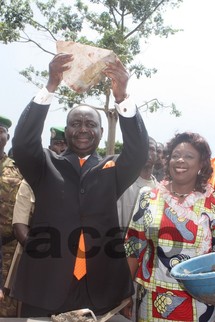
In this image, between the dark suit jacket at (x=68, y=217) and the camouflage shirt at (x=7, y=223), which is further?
the camouflage shirt at (x=7, y=223)

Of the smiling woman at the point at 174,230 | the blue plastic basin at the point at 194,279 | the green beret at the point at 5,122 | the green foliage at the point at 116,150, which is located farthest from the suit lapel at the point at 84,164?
the green foliage at the point at 116,150

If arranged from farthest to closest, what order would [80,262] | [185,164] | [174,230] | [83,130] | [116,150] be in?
[116,150], [185,164], [174,230], [83,130], [80,262]

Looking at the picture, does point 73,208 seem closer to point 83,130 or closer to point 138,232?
point 83,130

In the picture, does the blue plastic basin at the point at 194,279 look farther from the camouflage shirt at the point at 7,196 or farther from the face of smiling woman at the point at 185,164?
the camouflage shirt at the point at 7,196

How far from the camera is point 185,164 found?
103 inches

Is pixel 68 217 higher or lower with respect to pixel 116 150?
lower

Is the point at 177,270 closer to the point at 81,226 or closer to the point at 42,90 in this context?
the point at 81,226

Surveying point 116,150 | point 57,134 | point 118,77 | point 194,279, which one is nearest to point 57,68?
point 118,77

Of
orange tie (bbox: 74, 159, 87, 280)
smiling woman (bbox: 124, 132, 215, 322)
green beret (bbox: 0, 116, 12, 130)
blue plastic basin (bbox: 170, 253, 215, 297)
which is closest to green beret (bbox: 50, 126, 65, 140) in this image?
green beret (bbox: 0, 116, 12, 130)

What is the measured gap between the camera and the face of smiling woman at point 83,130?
2.39m

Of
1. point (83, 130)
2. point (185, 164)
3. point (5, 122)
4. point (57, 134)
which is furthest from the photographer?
point (57, 134)

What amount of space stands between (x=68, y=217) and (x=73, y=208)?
5cm

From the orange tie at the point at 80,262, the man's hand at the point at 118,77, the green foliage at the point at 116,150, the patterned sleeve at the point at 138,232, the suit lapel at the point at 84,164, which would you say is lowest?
the orange tie at the point at 80,262

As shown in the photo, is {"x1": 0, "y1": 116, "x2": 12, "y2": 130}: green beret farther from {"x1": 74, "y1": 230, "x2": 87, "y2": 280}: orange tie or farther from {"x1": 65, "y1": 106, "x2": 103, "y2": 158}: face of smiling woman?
{"x1": 74, "y1": 230, "x2": 87, "y2": 280}: orange tie
